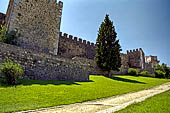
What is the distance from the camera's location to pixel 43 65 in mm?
10008

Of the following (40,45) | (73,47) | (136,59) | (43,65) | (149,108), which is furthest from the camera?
(136,59)

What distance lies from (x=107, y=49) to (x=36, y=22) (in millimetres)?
12596

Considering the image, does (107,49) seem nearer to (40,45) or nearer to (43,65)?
(40,45)

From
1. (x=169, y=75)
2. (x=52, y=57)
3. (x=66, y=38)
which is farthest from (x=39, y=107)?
(x=169, y=75)

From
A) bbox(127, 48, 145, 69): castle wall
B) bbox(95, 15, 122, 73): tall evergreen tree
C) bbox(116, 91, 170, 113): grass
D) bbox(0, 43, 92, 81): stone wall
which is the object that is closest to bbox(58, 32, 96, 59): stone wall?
bbox(95, 15, 122, 73): tall evergreen tree

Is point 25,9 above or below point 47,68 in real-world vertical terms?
above

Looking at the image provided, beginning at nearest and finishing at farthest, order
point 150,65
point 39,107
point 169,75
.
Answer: point 39,107 → point 169,75 → point 150,65

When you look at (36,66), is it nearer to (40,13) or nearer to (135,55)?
(40,13)

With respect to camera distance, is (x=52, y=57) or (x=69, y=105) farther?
(x=52, y=57)

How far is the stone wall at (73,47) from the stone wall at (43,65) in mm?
11735

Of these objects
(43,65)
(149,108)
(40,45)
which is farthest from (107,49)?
(149,108)

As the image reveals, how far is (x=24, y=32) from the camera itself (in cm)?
1382

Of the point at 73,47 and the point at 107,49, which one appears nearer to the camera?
the point at 107,49

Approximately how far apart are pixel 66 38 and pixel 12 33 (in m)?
13.2
